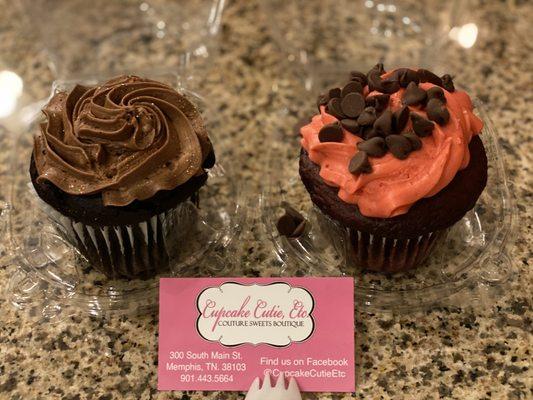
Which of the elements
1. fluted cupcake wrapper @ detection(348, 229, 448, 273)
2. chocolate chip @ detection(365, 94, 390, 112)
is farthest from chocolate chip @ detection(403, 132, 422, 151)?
fluted cupcake wrapper @ detection(348, 229, 448, 273)

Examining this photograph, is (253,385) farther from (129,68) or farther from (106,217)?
(129,68)

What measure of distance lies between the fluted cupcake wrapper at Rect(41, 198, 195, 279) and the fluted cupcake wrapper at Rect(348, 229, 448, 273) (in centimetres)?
40

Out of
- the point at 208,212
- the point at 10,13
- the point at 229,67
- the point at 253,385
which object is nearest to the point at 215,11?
the point at 229,67

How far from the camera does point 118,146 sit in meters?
→ 1.38

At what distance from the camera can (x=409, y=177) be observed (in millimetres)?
1338

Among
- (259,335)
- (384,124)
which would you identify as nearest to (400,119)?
(384,124)

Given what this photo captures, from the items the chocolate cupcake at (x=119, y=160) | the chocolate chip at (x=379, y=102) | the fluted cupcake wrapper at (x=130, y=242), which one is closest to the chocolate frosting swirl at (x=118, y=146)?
the chocolate cupcake at (x=119, y=160)

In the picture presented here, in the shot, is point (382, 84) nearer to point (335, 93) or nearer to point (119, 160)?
point (335, 93)

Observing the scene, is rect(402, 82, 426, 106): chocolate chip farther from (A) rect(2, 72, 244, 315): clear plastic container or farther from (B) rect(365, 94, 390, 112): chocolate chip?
(A) rect(2, 72, 244, 315): clear plastic container

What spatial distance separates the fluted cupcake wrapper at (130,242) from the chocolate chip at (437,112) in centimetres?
57

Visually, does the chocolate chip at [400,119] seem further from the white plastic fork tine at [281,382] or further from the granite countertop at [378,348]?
the white plastic fork tine at [281,382]

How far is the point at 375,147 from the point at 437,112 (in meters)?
0.15

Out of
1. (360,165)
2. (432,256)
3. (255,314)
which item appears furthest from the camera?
(432,256)

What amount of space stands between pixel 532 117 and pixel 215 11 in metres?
1.10
